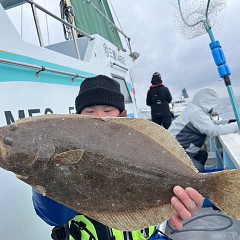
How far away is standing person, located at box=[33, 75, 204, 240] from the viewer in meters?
1.67

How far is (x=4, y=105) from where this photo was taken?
2.48m

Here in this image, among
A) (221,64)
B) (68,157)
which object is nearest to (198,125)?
(221,64)

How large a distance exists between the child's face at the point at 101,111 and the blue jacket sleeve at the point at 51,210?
64 centimetres

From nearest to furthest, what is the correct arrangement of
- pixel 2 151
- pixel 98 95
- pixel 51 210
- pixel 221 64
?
pixel 2 151, pixel 51 210, pixel 98 95, pixel 221 64

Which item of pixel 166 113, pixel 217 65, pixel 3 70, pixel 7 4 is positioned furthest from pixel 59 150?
pixel 166 113

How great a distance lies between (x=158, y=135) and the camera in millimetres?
1465

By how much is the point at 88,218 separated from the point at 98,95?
837 mm

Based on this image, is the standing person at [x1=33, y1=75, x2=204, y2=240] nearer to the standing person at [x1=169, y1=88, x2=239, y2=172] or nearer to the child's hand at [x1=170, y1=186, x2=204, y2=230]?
the child's hand at [x1=170, y1=186, x2=204, y2=230]

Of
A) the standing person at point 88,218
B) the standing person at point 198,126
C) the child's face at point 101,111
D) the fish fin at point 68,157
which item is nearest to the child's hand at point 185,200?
the standing person at point 88,218

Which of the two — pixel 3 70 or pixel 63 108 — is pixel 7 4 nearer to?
pixel 63 108

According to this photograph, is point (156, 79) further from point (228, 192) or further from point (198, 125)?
point (228, 192)

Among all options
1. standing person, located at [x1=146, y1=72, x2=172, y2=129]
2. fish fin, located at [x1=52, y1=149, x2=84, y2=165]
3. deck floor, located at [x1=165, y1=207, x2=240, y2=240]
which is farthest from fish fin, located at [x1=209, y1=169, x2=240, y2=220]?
standing person, located at [x1=146, y1=72, x2=172, y2=129]

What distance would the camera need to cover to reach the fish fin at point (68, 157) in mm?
1229

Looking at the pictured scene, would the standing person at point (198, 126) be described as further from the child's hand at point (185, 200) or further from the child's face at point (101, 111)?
the child's hand at point (185, 200)
